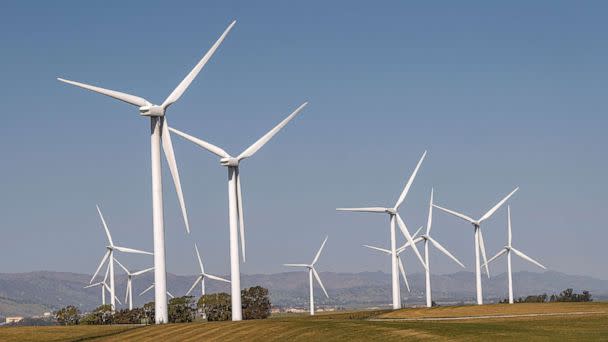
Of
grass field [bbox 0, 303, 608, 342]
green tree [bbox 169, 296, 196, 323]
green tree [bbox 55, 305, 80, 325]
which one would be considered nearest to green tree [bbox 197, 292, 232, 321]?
green tree [bbox 169, 296, 196, 323]

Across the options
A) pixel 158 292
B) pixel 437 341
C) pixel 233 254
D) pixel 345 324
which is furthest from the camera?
pixel 233 254

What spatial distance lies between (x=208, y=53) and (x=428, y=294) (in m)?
86.6

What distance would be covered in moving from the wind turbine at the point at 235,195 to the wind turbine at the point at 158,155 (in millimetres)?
7494

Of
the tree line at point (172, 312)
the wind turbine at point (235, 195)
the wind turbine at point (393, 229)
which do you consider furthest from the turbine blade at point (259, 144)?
the tree line at point (172, 312)

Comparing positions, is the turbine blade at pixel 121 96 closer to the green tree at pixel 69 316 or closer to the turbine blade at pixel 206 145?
the turbine blade at pixel 206 145

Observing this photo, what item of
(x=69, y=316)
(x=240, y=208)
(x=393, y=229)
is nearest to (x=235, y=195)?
(x=240, y=208)

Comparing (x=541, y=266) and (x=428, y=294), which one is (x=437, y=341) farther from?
(x=428, y=294)

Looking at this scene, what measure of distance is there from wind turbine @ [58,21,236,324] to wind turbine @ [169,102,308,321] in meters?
7.49

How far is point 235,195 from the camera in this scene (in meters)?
108

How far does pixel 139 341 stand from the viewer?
85.9 metres

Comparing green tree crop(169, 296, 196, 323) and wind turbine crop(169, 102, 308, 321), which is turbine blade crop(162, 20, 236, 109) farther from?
green tree crop(169, 296, 196, 323)

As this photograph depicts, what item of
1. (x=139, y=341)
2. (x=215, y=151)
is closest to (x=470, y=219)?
(x=215, y=151)

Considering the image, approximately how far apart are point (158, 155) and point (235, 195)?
43.6ft

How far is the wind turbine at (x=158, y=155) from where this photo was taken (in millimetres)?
93938
